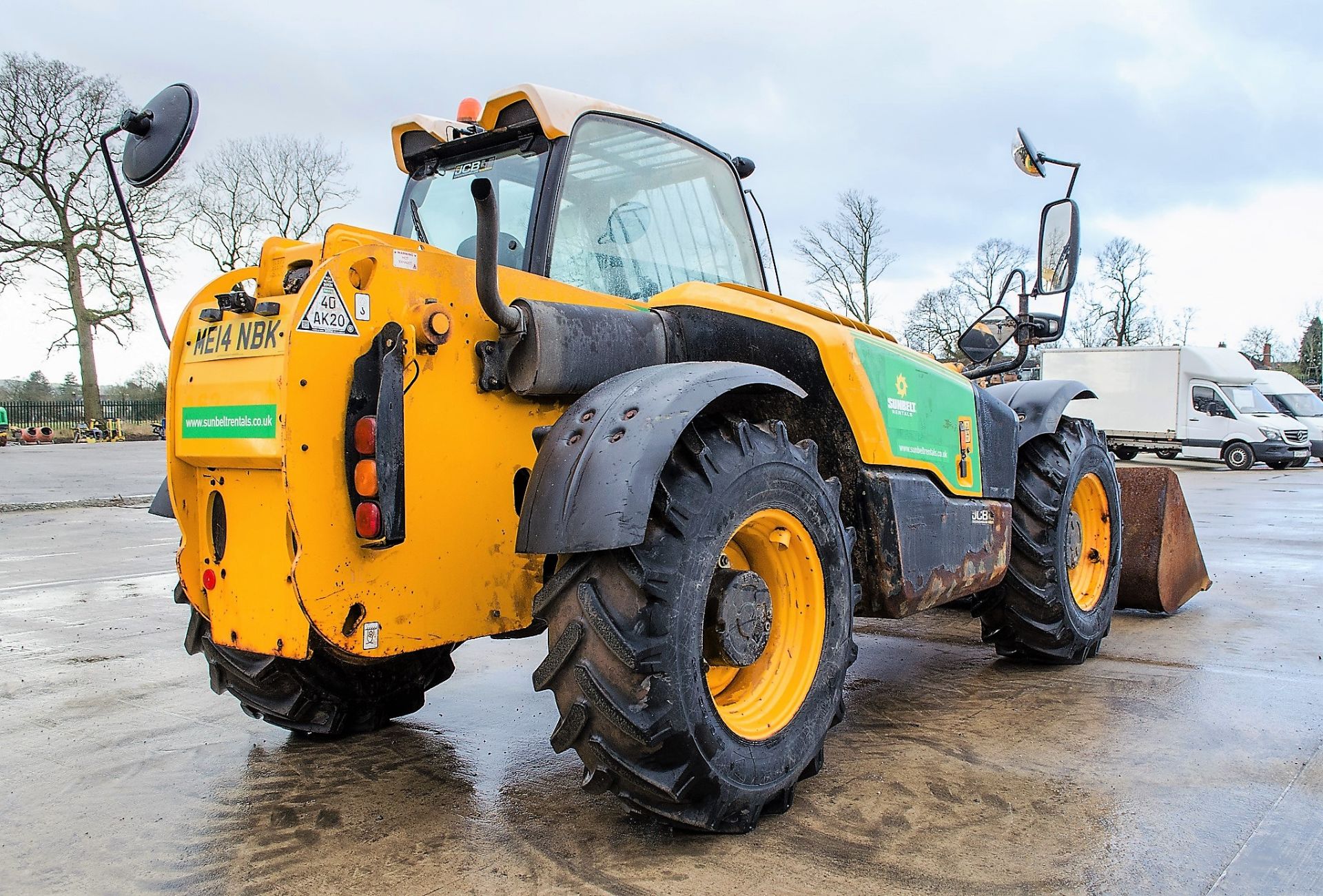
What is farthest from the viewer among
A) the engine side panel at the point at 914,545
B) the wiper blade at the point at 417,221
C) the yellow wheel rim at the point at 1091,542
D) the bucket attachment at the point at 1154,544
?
the bucket attachment at the point at 1154,544

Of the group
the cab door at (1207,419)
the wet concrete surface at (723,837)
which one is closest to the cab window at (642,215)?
the wet concrete surface at (723,837)

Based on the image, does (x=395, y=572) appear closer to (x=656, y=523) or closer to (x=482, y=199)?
(x=656, y=523)

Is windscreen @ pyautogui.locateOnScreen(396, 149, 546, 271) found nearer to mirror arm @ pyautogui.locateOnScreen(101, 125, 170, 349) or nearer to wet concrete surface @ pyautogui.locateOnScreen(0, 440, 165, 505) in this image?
mirror arm @ pyautogui.locateOnScreen(101, 125, 170, 349)

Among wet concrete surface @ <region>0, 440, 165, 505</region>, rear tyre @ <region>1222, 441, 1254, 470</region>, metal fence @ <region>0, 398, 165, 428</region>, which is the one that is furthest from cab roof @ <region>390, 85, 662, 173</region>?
metal fence @ <region>0, 398, 165, 428</region>

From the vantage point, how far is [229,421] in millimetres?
3066

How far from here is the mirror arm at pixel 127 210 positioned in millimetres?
3068

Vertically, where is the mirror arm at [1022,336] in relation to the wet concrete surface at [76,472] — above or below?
above

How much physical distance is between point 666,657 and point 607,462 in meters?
0.55

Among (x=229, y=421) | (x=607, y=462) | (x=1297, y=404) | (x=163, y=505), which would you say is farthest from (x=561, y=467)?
(x=1297, y=404)

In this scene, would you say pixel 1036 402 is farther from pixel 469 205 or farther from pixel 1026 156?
pixel 469 205

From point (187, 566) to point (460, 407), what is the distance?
3.43 ft

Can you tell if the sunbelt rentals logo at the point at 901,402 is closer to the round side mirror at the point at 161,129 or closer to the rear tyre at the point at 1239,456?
the round side mirror at the point at 161,129

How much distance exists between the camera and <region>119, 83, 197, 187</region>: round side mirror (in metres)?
3.00

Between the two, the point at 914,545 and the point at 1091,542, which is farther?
the point at 1091,542
